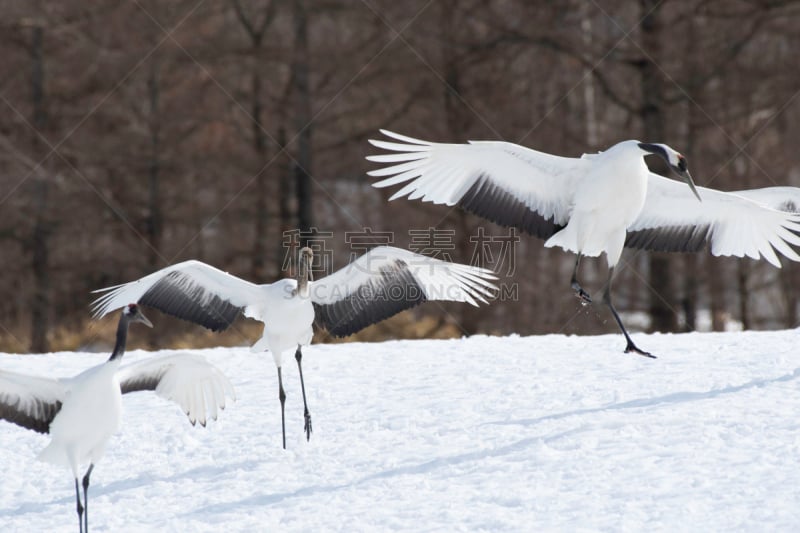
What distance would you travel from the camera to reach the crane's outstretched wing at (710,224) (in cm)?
855

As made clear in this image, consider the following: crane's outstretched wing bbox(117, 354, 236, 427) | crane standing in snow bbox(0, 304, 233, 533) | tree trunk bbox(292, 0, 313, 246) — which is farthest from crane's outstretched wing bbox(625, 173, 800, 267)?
tree trunk bbox(292, 0, 313, 246)

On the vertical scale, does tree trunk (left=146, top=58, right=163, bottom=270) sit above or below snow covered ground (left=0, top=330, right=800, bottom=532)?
above

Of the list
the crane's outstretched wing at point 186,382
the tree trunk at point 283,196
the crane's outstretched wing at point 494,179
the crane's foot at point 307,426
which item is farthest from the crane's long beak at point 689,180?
the tree trunk at point 283,196

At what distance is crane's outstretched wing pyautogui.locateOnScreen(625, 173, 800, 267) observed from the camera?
337 inches

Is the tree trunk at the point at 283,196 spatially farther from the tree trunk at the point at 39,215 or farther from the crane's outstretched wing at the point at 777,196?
the crane's outstretched wing at the point at 777,196

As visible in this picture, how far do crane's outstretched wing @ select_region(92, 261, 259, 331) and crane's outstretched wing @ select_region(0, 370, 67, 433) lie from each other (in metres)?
1.31

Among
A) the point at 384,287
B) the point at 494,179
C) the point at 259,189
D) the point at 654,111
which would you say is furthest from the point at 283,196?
the point at 384,287

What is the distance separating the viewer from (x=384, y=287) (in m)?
7.87

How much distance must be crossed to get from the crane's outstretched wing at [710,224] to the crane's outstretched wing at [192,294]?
3.37 meters

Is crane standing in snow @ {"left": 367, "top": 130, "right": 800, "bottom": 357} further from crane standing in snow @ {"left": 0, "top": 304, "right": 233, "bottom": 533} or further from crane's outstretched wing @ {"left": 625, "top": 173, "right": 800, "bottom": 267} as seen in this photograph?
crane standing in snow @ {"left": 0, "top": 304, "right": 233, "bottom": 533}

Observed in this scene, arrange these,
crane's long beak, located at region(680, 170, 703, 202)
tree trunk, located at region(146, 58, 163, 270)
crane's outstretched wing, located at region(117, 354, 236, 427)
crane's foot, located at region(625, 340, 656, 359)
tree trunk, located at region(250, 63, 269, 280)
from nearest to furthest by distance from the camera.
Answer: crane's outstretched wing, located at region(117, 354, 236, 427), crane's long beak, located at region(680, 170, 703, 202), crane's foot, located at region(625, 340, 656, 359), tree trunk, located at region(146, 58, 163, 270), tree trunk, located at region(250, 63, 269, 280)

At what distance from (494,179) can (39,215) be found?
12.1 meters

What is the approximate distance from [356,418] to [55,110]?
47.4ft

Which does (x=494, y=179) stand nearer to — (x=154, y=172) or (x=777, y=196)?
(x=777, y=196)
